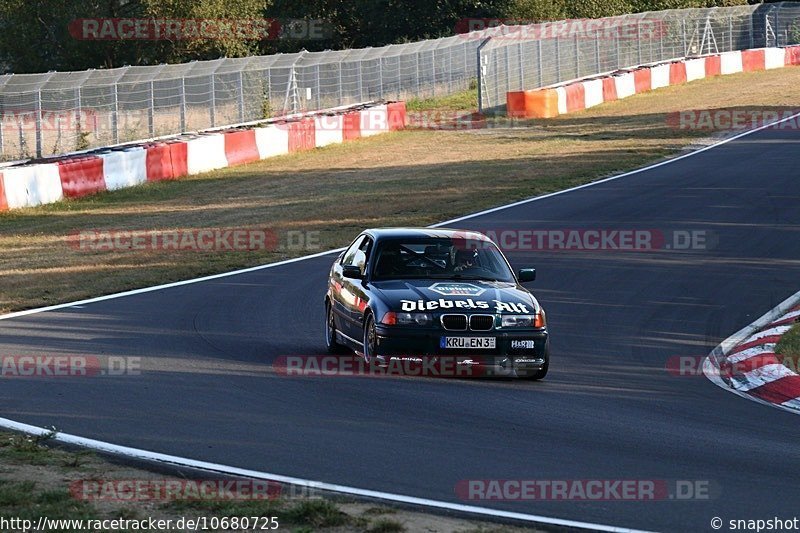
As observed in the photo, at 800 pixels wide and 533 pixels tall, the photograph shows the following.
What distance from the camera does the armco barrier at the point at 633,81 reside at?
40.2 metres

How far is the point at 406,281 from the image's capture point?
39.9 feet

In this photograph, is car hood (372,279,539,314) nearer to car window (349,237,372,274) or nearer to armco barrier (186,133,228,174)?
car window (349,237,372,274)

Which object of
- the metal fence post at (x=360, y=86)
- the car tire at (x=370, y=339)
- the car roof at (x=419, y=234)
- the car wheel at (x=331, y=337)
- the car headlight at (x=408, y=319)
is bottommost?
the car wheel at (x=331, y=337)

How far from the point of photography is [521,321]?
11453 mm

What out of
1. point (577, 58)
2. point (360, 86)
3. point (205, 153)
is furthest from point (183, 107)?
point (577, 58)

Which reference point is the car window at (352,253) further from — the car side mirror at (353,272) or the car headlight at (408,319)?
the car headlight at (408,319)

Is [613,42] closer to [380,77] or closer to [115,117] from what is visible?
[380,77]

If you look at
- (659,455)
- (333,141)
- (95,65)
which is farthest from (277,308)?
(95,65)

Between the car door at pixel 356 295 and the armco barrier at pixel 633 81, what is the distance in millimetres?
27602

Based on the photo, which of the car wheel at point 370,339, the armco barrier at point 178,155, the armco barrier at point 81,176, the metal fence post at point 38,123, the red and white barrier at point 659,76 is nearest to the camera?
the car wheel at point 370,339

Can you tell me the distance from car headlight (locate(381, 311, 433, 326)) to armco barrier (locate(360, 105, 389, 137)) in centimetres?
2609

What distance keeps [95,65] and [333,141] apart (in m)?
25.6

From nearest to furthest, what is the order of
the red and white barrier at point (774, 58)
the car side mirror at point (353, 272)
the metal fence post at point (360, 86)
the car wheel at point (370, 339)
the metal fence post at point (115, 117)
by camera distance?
the car wheel at point (370, 339) → the car side mirror at point (353, 272) → the metal fence post at point (115, 117) → the metal fence post at point (360, 86) → the red and white barrier at point (774, 58)

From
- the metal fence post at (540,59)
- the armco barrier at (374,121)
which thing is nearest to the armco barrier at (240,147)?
the armco barrier at (374,121)
